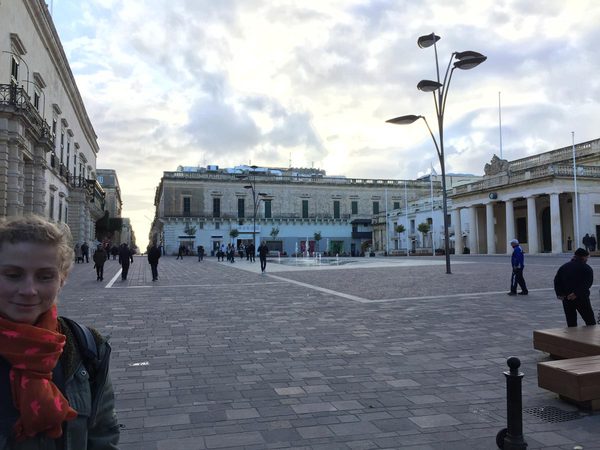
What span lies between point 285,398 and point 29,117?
68.0 ft

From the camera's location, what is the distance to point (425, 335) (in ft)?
24.2

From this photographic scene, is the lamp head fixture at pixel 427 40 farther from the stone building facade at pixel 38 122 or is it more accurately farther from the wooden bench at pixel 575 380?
the wooden bench at pixel 575 380

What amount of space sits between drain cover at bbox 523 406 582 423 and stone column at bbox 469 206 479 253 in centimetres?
4596

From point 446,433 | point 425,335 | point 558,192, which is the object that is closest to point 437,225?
point 558,192

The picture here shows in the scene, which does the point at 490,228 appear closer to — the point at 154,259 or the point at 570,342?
the point at 154,259

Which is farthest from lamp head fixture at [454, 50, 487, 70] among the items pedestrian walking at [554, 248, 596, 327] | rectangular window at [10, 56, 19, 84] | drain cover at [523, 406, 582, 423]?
rectangular window at [10, 56, 19, 84]

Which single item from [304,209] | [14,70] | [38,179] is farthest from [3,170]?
[304,209]

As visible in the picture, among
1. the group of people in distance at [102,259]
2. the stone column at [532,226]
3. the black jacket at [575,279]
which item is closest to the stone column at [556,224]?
the stone column at [532,226]

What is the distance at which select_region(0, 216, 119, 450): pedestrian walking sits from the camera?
147cm

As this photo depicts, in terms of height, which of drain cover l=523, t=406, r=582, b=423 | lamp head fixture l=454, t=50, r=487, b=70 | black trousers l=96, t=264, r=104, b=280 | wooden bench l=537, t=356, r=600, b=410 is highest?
lamp head fixture l=454, t=50, r=487, b=70

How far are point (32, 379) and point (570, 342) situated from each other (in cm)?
543

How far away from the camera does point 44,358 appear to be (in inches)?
59.4

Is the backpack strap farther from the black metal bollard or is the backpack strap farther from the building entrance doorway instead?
the building entrance doorway

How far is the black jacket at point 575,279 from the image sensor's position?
643 cm
